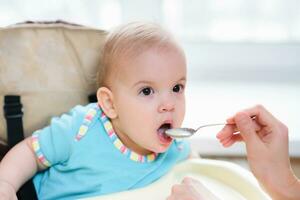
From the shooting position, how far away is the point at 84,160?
38.6 inches

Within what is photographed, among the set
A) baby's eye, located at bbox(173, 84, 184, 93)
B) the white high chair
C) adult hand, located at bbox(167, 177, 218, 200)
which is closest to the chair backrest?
the white high chair

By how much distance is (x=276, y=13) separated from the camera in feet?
5.16

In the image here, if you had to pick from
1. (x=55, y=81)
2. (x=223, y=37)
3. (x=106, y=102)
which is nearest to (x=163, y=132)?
(x=106, y=102)

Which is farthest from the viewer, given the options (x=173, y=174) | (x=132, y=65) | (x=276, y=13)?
(x=276, y=13)

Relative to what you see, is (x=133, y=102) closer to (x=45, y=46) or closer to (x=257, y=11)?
(x=45, y=46)

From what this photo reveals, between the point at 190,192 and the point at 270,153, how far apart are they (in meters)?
0.18

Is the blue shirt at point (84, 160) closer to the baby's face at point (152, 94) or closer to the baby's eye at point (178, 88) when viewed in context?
the baby's face at point (152, 94)

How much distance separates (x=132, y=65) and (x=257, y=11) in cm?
77

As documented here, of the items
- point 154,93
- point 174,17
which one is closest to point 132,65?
point 154,93

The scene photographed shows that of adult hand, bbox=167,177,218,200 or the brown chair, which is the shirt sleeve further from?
adult hand, bbox=167,177,218,200

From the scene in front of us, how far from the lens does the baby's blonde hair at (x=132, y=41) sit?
0.95 m

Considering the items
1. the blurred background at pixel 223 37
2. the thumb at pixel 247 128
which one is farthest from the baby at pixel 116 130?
the blurred background at pixel 223 37

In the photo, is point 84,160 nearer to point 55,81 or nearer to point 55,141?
point 55,141

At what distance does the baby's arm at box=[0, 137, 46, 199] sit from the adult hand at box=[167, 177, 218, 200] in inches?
11.6
